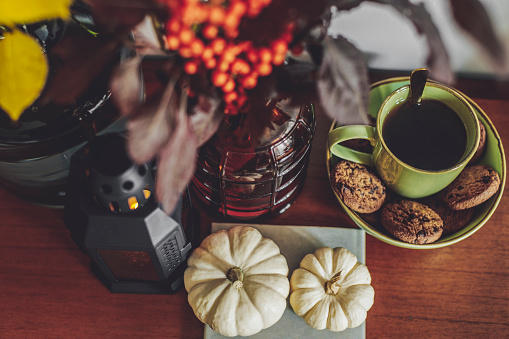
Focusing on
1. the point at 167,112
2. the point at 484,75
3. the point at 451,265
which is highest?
the point at 167,112

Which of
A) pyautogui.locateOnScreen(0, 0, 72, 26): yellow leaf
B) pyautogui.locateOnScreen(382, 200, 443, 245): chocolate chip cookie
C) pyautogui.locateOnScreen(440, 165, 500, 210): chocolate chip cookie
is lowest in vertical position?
pyautogui.locateOnScreen(382, 200, 443, 245): chocolate chip cookie

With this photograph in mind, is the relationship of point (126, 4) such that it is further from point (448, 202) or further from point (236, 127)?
point (448, 202)

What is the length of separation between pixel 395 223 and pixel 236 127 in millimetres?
241

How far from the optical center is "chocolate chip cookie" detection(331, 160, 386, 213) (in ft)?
1.85

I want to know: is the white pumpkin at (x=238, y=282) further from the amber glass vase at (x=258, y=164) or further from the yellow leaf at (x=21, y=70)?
the yellow leaf at (x=21, y=70)

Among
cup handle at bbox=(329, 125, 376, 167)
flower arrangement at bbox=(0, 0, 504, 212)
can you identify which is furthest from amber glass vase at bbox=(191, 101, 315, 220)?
flower arrangement at bbox=(0, 0, 504, 212)

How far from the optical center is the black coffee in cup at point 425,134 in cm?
55

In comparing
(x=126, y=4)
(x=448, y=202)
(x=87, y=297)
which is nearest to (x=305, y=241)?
(x=448, y=202)

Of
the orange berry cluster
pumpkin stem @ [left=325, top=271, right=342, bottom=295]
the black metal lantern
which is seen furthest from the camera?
pumpkin stem @ [left=325, top=271, right=342, bottom=295]

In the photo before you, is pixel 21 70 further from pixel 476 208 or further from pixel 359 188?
pixel 476 208

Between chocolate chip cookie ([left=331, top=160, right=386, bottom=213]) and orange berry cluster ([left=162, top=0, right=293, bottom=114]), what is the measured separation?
0.27 meters

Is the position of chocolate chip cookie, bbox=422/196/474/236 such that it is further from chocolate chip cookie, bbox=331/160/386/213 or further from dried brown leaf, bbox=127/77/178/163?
dried brown leaf, bbox=127/77/178/163

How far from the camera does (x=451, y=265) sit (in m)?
0.60

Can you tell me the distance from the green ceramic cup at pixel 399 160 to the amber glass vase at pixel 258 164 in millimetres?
50
